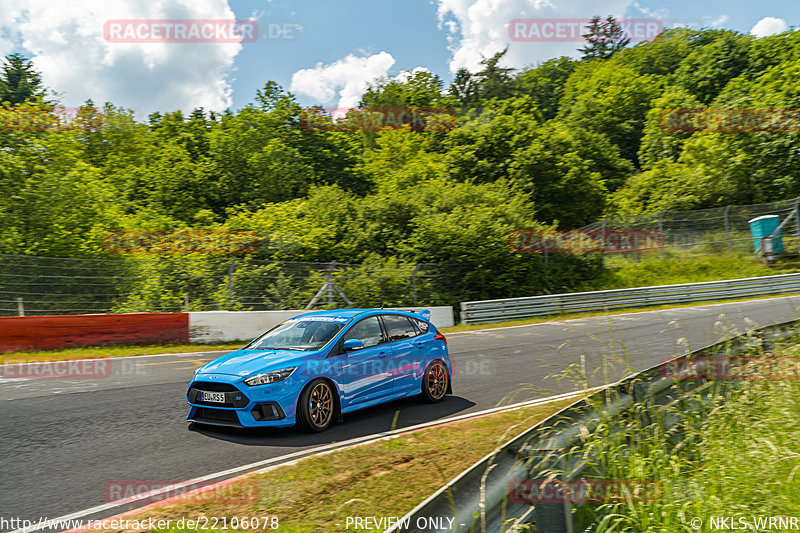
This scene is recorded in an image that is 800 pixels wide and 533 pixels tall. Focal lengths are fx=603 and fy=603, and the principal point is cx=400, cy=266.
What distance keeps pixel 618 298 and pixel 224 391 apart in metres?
21.9

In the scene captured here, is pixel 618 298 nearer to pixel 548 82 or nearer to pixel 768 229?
pixel 768 229

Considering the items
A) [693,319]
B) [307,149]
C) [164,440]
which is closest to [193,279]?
[164,440]

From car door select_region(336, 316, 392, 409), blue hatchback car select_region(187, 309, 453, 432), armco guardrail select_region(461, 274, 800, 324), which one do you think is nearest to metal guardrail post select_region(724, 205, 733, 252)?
armco guardrail select_region(461, 274, 800, 324)

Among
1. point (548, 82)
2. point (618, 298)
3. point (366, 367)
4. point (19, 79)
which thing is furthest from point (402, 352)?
point (548, 82)

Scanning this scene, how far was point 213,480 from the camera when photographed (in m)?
5.38

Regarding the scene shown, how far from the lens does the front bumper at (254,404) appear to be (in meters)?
6.80

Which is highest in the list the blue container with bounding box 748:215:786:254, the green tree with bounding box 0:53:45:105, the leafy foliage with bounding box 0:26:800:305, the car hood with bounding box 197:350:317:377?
the green tree with bounding box 0:53:45:105

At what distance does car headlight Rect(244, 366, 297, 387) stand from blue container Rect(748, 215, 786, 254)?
102ft

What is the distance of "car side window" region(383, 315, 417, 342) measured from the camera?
8.65 metres

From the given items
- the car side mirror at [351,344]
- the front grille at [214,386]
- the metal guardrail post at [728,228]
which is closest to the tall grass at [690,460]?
the car side mirror at [351,344]

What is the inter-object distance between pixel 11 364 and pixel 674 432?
12641mm

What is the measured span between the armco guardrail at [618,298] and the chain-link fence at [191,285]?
8.76 feet

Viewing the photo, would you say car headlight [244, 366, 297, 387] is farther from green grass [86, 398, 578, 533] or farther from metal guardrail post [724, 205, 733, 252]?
metal guardrail post [724, 205, 733, 252]

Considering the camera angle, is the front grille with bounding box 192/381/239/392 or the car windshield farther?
the car windshield
